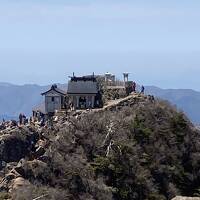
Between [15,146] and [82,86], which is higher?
[82,86]

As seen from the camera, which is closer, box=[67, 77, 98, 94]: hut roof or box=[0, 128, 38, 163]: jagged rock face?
box=[0, 128, 38, 163]: jagged rock face

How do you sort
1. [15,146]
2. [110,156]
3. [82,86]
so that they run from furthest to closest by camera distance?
[82,86] < [15,146] < [110,156]

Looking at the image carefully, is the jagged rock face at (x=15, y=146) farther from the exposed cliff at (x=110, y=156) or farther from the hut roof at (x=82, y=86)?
the hut roof at (x=82, y=86)

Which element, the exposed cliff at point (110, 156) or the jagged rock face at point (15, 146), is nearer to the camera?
the exposed cliff at point (110, 156)

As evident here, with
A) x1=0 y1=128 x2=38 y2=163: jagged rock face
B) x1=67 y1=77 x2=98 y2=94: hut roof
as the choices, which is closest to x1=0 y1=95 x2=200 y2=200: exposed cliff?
x1=0 y1=128 x2=38 y2=163: jagged rock face

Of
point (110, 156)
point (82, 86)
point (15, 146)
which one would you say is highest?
point (82, 86)

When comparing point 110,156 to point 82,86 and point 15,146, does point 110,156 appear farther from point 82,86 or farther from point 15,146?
point 82,86

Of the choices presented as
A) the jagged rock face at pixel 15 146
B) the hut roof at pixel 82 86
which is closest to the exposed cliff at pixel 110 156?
the jagged rock face at pixel 15 146

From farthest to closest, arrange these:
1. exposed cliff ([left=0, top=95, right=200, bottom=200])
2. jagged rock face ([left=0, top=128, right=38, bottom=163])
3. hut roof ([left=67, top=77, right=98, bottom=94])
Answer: hut roof ([left=67, top=77, right=98, bottom=94]), jagged rock face ([left=0, top=128, right=38, bottom=163]), exposed cliff ([left=0, top=95, right=200, bottom=200])

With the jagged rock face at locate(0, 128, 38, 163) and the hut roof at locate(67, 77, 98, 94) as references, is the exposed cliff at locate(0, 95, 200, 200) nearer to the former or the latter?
the jagged rock face at locate(0, 128, 38, 163)

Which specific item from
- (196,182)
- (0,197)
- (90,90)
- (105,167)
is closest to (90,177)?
(105,167)

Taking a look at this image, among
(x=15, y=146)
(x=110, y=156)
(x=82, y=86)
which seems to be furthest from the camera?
(x=82, y=86)

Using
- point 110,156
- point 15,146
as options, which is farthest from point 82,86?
point 110,156

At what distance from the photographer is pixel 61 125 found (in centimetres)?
5666
